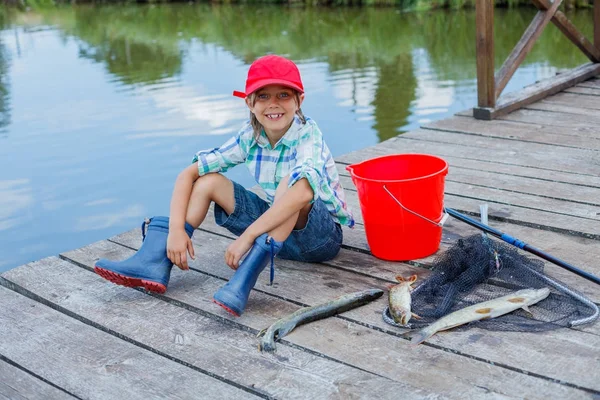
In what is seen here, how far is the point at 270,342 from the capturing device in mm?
2299

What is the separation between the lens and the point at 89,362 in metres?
2.31

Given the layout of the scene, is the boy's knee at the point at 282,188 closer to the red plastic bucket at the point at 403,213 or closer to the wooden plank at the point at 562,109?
the red plastic bucket at the point at 403,213

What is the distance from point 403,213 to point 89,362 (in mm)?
1106

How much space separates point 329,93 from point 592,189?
4.94 metres

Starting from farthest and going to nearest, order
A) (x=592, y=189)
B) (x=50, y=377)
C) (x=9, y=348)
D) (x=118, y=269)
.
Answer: (x=592, y=189) < (x=118, y=269) < (x=9, y=348) < (x=50, y=377)

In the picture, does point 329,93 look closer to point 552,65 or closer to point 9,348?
point 552,65

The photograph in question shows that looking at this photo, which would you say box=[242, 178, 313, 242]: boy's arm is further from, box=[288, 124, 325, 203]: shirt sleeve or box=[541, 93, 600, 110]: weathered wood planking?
box=[541, 93, 600, 110]: weathered wood planking

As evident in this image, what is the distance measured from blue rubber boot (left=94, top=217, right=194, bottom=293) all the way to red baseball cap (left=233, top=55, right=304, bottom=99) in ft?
1.82

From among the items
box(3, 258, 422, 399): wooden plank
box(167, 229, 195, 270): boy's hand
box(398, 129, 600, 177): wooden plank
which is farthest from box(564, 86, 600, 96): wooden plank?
box(167, 229, 195, 270): boy's hand

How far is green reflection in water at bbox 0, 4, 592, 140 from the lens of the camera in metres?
9.21

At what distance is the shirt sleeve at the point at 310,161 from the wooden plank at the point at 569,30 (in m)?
2.81

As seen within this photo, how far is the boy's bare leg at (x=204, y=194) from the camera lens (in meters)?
2.73

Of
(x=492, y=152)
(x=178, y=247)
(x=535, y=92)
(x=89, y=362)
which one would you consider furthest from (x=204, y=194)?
(x=535, y=92)

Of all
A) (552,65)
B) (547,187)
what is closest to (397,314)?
(547,187)
